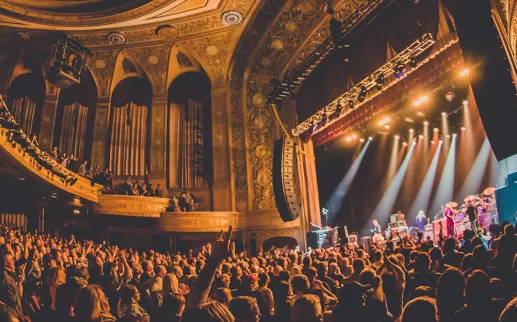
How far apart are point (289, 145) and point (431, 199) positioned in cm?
965

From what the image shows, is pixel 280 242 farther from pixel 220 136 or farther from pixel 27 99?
pixel 27 99

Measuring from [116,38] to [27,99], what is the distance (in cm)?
482

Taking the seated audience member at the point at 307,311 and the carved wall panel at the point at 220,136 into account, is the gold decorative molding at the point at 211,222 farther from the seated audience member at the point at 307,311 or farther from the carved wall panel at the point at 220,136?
Result: the seated audience member at the point at 307,311

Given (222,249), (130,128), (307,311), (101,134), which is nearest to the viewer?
(307,311)

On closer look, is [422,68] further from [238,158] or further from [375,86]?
[238,158]

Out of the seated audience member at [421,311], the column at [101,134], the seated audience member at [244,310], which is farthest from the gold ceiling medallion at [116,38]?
the seated audience member at [421,311]

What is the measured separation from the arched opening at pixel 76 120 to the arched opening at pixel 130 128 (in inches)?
36.4

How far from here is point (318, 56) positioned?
1234cm

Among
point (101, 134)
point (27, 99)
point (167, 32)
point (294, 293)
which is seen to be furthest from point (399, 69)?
point (27, 99)

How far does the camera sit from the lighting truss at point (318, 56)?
35.7ft

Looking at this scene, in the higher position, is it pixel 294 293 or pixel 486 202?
pixel 486 202

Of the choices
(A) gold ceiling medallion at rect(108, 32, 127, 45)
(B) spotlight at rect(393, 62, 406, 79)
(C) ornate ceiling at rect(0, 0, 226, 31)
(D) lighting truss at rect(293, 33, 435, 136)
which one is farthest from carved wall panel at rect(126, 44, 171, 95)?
(B) spotlight at rect(393, 62, 406, 79)

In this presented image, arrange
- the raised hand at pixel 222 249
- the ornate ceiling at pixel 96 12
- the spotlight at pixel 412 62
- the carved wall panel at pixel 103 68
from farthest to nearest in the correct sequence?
the carved wall panel at pixel 103 68 < the ornate ceiling at pixel 96 12 < the spotlight at pixel 412 62 < the raised hand at pixel 222 249

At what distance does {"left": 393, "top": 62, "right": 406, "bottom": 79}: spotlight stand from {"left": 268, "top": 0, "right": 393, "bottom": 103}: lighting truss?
1.55m
